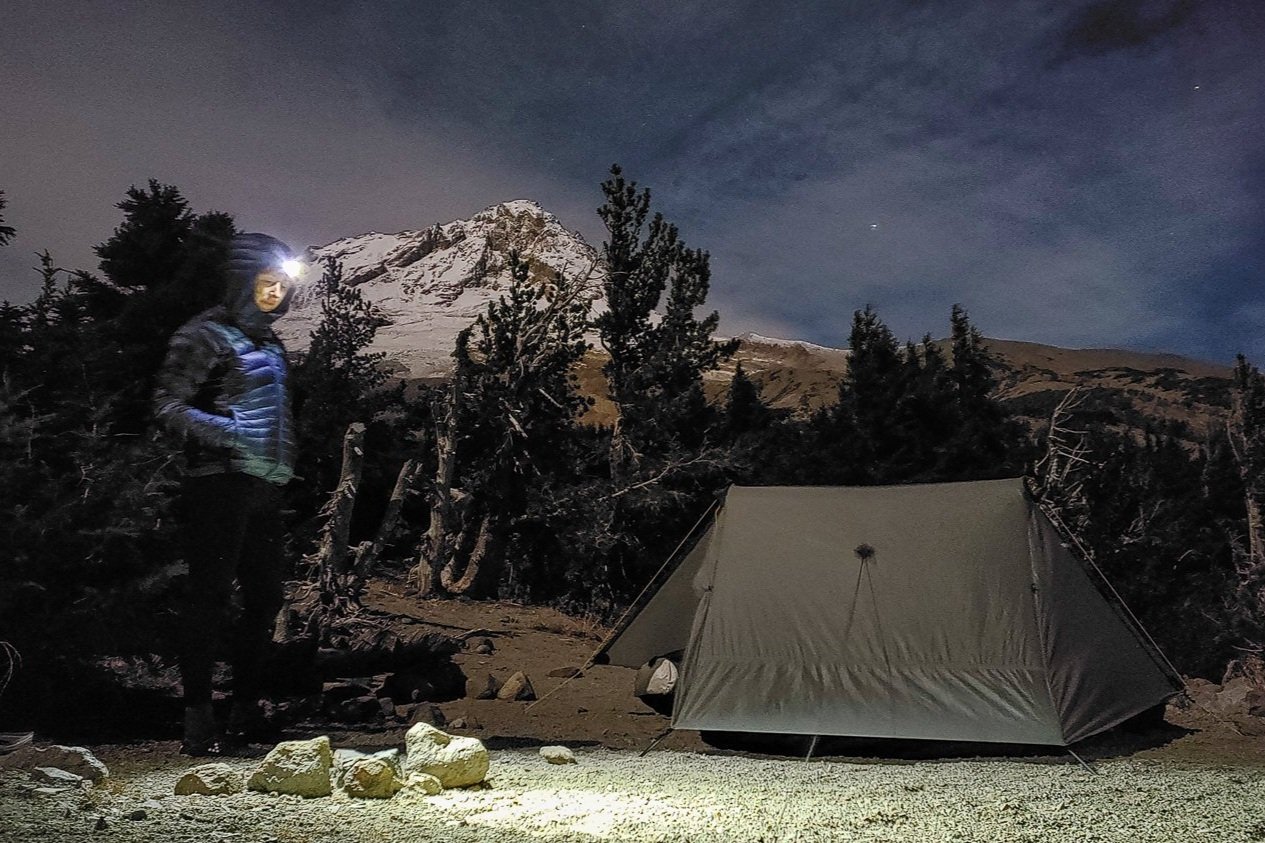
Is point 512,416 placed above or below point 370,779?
above

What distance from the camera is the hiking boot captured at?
10.2 ft

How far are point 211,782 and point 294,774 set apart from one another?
9.1 inches

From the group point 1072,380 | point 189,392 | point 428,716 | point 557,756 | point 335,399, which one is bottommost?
point 428,716

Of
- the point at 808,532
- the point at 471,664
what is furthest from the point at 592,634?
the point at 808,532

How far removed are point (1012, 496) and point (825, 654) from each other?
1638 millimetres

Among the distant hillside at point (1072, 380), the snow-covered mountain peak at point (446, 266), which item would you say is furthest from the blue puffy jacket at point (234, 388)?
the distant hillside at point (1072, 380)

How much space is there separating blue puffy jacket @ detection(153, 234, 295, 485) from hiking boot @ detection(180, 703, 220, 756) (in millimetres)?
898

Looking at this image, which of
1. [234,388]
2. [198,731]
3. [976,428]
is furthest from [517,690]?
[976,428]

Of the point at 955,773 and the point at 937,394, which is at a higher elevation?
the point at 937,394

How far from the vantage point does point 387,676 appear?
21.9 feet

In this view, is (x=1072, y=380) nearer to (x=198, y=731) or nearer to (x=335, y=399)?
(x=335, y=399)

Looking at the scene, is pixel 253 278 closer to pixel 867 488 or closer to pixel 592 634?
pixel 867 488

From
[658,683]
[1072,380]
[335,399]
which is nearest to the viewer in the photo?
[658,683]

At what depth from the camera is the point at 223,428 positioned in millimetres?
2918
